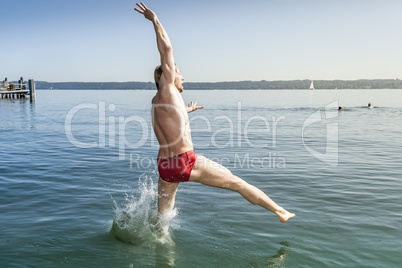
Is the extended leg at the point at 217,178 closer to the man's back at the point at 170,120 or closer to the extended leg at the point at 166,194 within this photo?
the man's back at the point at 170,120

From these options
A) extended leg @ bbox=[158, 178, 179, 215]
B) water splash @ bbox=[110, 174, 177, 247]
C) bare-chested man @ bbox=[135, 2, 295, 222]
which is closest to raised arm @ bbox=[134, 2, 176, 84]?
bare-chested man @ bbox=[135, 2, 295, 222]

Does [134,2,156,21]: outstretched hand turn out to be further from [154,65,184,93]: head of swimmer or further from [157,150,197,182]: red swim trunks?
[157,150,197,182]: red swim trunks

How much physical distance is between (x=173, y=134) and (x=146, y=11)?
68.7 inches

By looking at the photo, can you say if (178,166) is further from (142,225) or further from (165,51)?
(142,225)

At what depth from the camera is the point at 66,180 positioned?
10031 mm

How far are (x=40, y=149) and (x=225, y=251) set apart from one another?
11.5 m

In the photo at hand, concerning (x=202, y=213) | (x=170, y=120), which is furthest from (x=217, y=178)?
(x=202, y=213)

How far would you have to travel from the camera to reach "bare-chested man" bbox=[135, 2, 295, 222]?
5.31 metres

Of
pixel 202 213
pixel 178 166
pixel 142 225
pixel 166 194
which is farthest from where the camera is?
pixel 202 213

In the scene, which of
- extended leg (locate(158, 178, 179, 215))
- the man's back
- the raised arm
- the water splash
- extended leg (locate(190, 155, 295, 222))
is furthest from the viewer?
the water splash

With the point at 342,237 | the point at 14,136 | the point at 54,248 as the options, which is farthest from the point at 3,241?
the point at 14,136

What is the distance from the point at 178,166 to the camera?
17.7 feet

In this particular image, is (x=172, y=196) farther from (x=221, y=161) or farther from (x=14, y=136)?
(x=14, y=136)

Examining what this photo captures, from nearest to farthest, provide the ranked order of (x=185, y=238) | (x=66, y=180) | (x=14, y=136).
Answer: (x=185, y=238), (x=66, y=180), (x=14, y=136)
